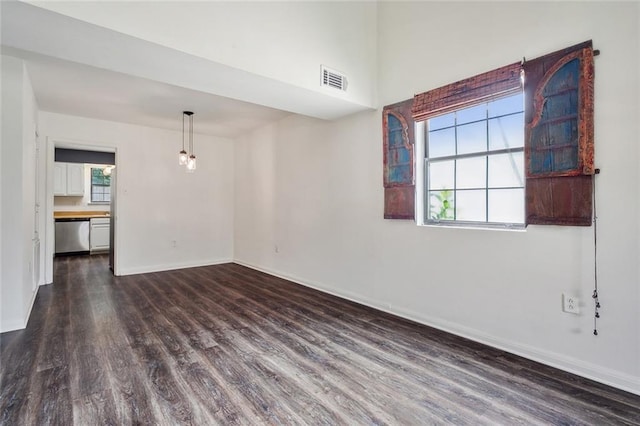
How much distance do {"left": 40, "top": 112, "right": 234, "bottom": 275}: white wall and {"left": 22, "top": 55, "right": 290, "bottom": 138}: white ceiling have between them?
0.89ft

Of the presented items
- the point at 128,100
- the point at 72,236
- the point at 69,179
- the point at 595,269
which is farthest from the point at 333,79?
the point at 69,179

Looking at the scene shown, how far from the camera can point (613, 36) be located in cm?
204

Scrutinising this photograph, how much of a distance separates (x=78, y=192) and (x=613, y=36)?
1001 centimetres

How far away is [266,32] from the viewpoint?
2652 mm

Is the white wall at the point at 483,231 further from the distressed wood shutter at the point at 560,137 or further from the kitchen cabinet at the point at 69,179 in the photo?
the kitchen cabinet at the point at 69,179

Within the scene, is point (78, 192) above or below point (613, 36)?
below

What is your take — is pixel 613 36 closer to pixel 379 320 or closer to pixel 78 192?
pixel 379 320

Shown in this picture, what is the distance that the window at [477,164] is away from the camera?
2602 millimetres

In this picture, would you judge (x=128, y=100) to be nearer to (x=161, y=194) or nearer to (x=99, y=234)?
(x=161, y=194)

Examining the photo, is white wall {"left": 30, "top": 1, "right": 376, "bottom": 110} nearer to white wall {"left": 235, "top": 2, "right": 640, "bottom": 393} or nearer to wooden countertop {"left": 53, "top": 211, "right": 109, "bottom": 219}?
white wall {"left": 235, "top": 2, "right": 640, "bottom": 393}

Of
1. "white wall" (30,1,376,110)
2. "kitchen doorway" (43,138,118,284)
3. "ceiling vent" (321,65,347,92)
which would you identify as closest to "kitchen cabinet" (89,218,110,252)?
"kitchen doorway" (43,138,118,284)

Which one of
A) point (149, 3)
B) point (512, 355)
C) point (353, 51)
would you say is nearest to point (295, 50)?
point (353, 51)

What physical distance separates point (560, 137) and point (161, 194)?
5841 millimetres

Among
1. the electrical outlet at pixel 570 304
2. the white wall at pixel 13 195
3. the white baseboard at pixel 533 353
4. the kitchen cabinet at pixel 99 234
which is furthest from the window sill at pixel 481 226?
the kitchen cabinet at pixel 99 234
